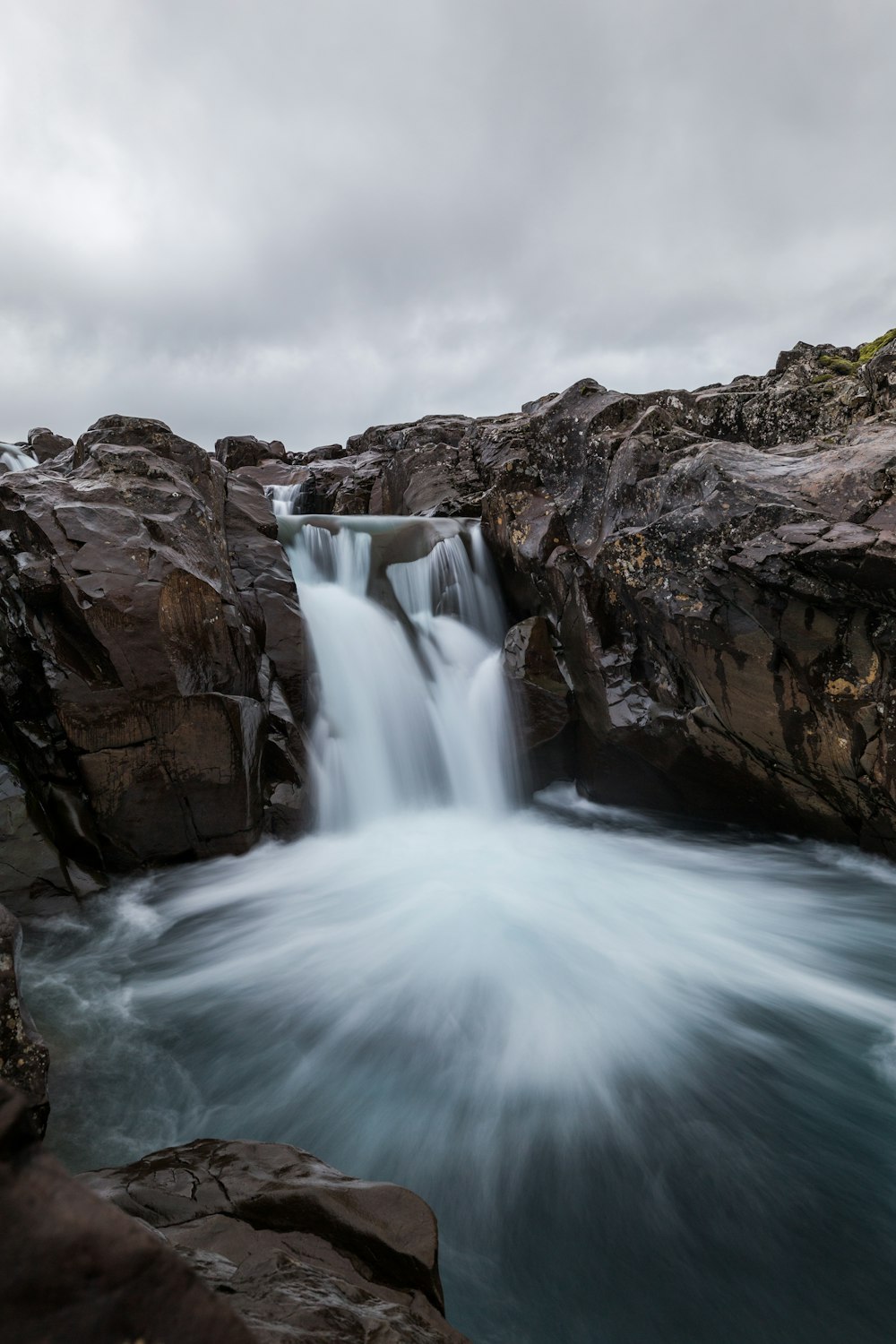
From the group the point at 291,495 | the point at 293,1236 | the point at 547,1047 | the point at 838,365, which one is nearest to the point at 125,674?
the point at 547,1047

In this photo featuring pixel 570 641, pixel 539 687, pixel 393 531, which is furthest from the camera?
pixel 393 531

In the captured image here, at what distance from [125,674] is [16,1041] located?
4764 mm

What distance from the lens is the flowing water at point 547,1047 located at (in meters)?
3.39

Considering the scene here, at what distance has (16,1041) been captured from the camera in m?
3.24

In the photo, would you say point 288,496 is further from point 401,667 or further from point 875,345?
point 875,345

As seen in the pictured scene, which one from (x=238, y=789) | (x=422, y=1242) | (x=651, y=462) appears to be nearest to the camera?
(x=422, y=1242)

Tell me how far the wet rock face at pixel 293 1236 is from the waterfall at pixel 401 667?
6328 millimetres

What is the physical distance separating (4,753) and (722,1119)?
7247 millimetres

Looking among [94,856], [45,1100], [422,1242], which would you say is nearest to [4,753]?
[94,856]

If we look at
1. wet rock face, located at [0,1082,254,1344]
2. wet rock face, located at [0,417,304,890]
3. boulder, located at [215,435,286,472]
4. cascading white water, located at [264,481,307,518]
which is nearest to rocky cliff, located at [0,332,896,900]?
wet rock face, located at [0,417,304,890]

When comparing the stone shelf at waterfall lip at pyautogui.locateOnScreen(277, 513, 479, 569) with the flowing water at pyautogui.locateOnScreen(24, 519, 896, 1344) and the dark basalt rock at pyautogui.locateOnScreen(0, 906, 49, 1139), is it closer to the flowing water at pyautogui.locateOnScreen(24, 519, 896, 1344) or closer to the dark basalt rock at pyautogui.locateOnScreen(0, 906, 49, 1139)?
the flowing water at pyautogui.locateOnScreen(24, 519, 896, 1344)

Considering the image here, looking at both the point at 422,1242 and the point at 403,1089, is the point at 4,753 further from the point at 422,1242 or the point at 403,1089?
Result: the point at 422,1242

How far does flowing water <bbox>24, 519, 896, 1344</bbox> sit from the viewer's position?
3395mm

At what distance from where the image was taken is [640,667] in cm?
944
